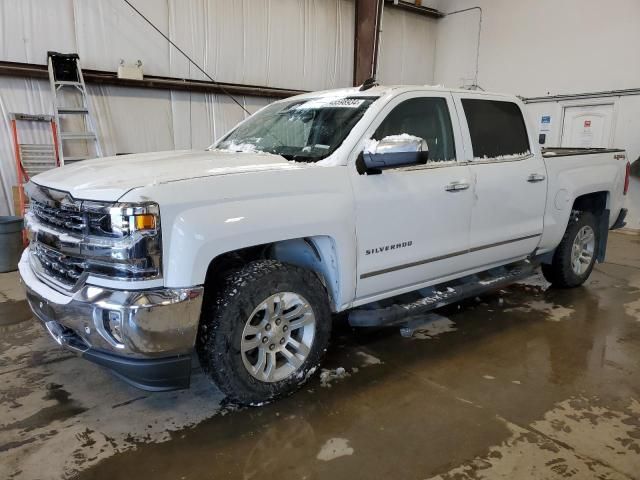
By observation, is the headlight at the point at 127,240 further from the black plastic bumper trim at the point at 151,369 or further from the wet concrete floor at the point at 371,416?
the wet concrete floor at the point at 371,416

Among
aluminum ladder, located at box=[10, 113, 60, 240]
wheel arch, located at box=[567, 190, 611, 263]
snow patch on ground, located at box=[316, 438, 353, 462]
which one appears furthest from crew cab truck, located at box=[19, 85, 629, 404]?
aluminum ladder, located at box=[10, 113, 60, 240]

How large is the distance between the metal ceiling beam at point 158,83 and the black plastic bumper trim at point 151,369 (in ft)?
18.5

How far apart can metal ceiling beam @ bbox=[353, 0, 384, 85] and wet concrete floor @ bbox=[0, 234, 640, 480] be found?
7762mm

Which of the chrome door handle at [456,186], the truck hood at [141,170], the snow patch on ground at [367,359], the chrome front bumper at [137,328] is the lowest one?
the snow patch on ground at [367,359]

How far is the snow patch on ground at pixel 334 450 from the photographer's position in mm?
2322

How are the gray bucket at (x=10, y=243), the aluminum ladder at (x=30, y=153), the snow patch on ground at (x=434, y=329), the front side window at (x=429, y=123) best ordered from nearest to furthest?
the front side window at (x=429, y=123) < the snow patch on ground at (x=434, y=329) < the gray bucket at (x=10, y=243) < the aluminum ladder at (x=30, y=153)

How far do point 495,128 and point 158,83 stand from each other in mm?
5601

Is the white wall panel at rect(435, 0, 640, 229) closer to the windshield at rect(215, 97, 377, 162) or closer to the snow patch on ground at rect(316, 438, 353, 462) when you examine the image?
the windshield at rect(215, 97, 377, 162)

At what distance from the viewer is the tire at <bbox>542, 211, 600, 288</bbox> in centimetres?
467

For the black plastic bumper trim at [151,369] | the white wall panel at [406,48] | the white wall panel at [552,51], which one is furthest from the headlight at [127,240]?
the white wall panel at [406,48]

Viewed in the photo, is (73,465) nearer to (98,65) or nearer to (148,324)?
(148,324)

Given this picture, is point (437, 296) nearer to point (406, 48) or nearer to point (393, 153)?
point (393, 153)

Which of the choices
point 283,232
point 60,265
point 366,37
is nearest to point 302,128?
point 283,232

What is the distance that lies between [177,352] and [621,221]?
16.1ft
